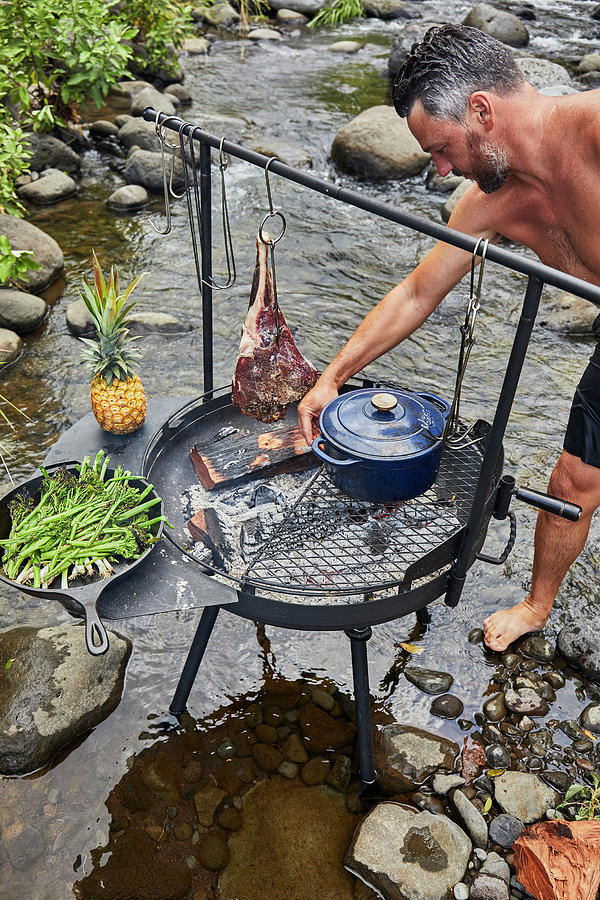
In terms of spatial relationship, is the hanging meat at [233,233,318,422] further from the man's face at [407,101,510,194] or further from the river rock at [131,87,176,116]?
the river rock at [131,87,176,116]

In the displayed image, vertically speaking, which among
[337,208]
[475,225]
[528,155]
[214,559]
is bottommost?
[337,208]

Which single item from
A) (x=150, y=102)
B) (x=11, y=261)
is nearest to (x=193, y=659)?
(x=11, y=261)

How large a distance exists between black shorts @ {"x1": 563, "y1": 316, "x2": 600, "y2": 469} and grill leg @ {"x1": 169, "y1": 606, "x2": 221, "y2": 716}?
196cm

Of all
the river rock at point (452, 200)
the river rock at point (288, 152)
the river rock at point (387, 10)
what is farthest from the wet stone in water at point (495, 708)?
the river rock at point (387, 10)

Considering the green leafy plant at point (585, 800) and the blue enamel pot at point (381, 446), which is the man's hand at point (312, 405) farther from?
the green leafy plant at point (585, 800)

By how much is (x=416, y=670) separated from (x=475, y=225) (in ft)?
7.86

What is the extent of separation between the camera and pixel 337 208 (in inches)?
378

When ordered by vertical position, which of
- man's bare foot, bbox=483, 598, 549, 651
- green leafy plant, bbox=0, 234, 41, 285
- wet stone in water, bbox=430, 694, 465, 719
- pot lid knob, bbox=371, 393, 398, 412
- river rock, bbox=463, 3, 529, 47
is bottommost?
wet stone in water, bbox=430, 694, 465, 719

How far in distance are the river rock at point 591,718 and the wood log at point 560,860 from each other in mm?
691

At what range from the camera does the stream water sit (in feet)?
11.9

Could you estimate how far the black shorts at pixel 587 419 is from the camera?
3.51m

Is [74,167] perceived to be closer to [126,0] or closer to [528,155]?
[126,0]

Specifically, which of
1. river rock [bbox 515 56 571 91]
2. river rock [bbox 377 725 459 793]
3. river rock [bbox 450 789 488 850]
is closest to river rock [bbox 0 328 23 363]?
river rock [bbox 377 725 459 793]

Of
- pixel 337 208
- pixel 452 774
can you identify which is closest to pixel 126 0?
pixel 337 208
